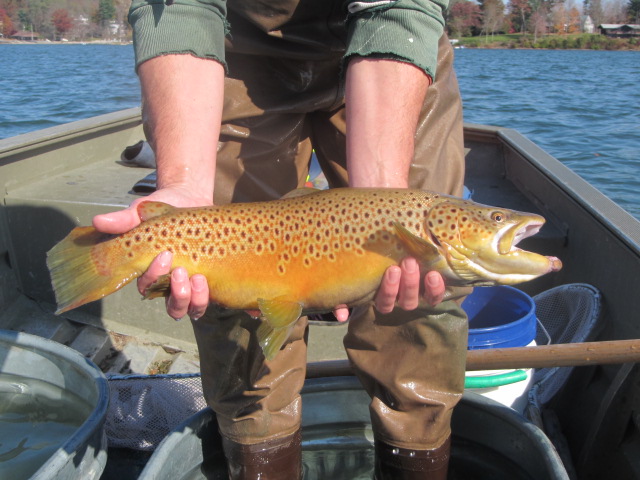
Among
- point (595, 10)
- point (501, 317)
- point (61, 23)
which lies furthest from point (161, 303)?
point (595, 10)

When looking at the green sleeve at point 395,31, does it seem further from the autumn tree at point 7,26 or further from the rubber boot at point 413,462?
the autumn tree at point 7,26

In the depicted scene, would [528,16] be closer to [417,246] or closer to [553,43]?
[553,43]

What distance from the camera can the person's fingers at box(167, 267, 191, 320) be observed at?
188cm

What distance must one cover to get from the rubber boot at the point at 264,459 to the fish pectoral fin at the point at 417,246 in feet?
3.46

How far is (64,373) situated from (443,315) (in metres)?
1.63

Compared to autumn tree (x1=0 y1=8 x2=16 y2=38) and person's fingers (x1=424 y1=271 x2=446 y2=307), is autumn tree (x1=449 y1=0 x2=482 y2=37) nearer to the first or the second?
autumn tree (x1=0 y1=8 x2=16 y2=38)

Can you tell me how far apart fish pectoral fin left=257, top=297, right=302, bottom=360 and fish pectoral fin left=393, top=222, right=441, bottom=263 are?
38 centimetres

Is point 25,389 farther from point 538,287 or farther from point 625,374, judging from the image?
point 538,287

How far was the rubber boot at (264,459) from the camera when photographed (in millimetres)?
2508

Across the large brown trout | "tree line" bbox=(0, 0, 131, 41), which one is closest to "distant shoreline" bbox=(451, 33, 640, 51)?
"tree line" bbox=(0, 0, 131, 41)

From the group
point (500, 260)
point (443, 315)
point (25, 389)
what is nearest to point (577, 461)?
point (443, 315)

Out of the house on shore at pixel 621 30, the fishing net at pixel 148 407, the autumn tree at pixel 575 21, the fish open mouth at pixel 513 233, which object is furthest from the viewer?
the autumn tree at pixel 575 21

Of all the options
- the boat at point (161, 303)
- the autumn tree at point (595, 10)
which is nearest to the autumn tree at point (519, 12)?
the autumn tree at point (595, 10)

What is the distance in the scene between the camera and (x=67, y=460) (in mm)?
2090
